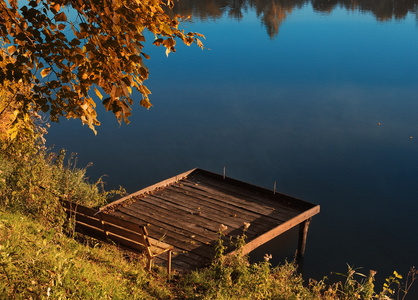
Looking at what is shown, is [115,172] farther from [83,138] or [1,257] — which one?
[1,257]

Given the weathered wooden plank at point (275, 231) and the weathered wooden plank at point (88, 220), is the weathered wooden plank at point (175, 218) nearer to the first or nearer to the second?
the weathered wooden plank at point (275, 231)

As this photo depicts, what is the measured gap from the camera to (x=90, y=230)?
9.00m

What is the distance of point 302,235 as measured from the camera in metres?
13.2

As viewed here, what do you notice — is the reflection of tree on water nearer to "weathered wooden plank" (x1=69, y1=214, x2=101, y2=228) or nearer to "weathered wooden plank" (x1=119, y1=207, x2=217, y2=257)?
"weathered wooden plank" (x1=119, y1=207, x2=217, y2=257)

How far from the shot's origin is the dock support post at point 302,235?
1291 centimetres

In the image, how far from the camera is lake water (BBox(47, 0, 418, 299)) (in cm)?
1597

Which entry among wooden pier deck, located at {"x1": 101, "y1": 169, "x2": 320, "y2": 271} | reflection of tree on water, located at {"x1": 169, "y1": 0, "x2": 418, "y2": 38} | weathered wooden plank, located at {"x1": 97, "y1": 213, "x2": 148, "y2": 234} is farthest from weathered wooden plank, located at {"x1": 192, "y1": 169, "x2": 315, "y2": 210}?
reflection of tree on water, located at {"x1": 169, "y1": 0, "x2": 418, "y2": 38}

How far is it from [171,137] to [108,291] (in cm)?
1759

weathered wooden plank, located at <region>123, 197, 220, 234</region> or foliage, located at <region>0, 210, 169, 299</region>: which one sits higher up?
foliage, located at <region>0, 210, 169, 299</region>

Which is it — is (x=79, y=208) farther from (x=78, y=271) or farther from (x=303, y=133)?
(x=303, y=133)

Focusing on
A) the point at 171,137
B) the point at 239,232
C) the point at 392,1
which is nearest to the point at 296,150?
the point at 171,137

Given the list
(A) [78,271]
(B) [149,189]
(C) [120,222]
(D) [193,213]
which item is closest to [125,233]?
(C) [120,222]

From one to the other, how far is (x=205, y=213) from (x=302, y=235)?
2.63 meters

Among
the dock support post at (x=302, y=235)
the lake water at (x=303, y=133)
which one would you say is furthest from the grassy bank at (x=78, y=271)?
the lake water at (x=303, y=133)
